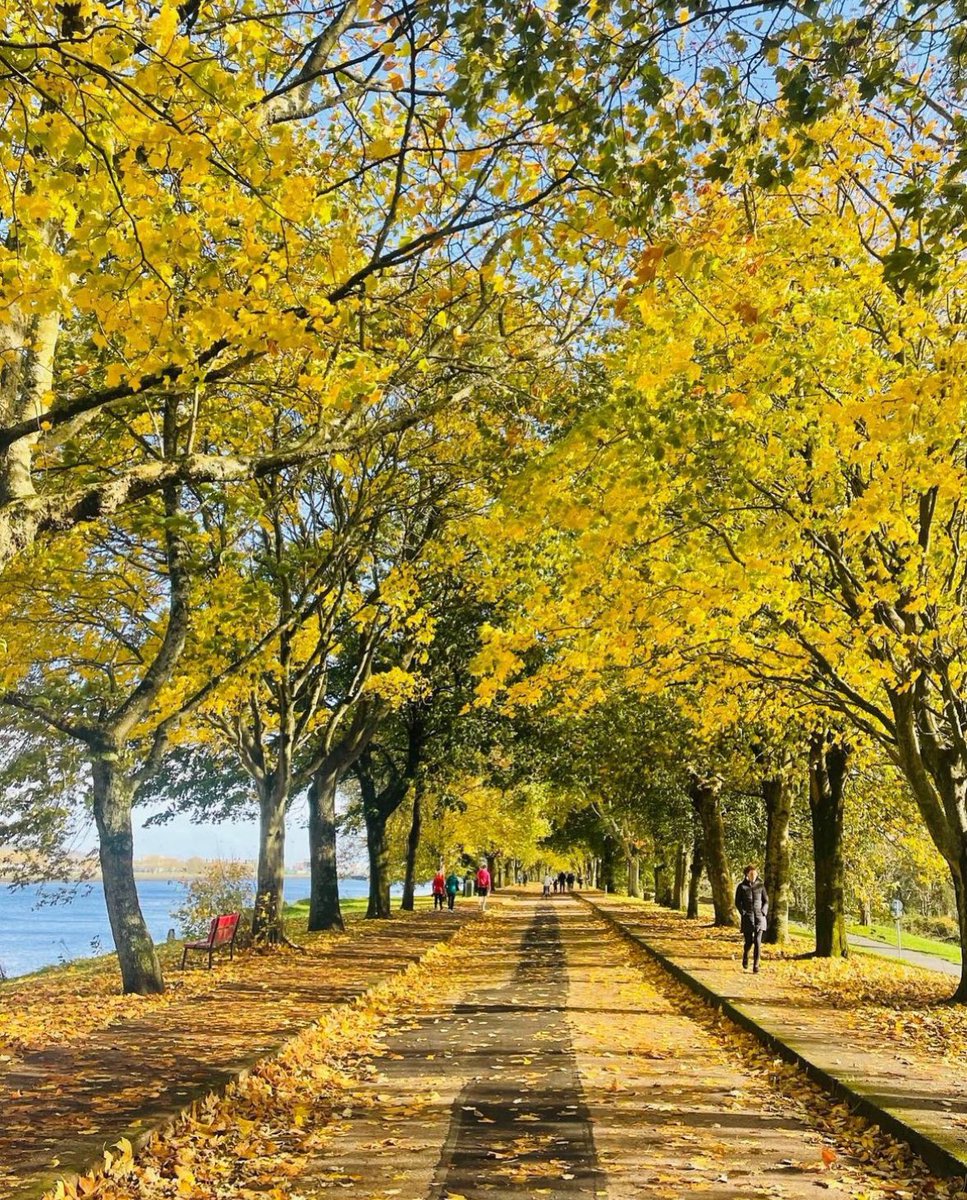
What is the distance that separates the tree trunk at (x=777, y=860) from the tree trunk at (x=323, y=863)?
9.85 m

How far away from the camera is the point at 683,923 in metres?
29.0

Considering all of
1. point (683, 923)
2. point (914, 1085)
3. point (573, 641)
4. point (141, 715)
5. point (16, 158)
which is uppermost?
point (16, 158)

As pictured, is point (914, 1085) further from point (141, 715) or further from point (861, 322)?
point (141, 715)

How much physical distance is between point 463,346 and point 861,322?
4.43 meters

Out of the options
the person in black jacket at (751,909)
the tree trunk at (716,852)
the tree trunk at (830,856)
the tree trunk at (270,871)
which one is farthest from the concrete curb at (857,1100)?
the tree trunk at (716,852)

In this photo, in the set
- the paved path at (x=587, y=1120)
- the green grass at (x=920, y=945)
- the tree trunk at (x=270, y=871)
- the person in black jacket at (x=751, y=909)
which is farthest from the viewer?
the green grass at (x=920, y=945)

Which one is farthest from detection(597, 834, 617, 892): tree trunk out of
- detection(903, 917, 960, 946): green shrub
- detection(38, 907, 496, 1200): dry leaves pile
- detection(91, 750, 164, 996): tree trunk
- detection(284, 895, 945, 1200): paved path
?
detection(38, 907, 496, 1200): dry leaves pile

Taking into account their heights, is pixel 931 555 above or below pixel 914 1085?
above

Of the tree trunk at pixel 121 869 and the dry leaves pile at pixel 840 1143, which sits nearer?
the dry leaves pile at pixel 840 1143

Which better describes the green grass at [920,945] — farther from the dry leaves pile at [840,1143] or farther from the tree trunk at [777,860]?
the dry leaves pile at [840,1143]

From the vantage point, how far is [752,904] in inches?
667

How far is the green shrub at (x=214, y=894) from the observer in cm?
2635

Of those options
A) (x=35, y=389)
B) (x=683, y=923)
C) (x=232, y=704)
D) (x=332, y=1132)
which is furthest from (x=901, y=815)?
(x=35, y=389)

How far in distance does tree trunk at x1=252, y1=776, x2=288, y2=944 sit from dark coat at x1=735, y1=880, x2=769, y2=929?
326 inches
